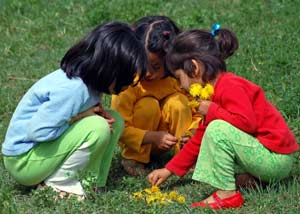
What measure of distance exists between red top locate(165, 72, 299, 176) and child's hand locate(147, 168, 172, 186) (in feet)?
0.15

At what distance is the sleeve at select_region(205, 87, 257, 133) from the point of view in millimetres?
4457

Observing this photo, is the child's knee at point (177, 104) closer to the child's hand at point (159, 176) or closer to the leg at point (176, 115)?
the leg at point (176, 115)

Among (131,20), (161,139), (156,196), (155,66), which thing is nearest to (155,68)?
(155,66)

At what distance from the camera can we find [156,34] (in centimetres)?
502

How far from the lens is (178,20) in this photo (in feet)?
25.7

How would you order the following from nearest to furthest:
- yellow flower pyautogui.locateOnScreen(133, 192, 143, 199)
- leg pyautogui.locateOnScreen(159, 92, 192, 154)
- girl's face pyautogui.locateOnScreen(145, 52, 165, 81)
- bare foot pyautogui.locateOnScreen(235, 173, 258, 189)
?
1. yellow flower pyautogui.locateOnScreen(133, 192, 143, 199)
2. bare foot pyautogui.locateOnScreen(235, 173, 258, 189)
3. girl's face pyautogui.locateOnScreen(145, 52, 165, 81)
4. leg pyautogui.locateOnScreen(159, 92, 192, 154)

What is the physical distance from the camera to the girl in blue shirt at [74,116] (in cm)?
458

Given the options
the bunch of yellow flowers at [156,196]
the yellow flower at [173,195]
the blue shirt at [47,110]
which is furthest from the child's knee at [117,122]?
the yellow flower at [173,195]

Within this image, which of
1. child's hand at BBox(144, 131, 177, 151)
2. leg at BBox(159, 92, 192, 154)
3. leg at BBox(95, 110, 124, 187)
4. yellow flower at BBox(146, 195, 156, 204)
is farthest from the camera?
leg at BBox(159, 92, 192, 154)

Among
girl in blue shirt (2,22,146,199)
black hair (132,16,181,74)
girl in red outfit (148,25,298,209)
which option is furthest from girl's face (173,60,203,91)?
black hair (132,16,181,74)

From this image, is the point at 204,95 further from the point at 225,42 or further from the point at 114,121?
the point at 114,121

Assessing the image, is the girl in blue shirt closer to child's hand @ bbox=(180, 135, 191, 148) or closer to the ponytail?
the ponytail

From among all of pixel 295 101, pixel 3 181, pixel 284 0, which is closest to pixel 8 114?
pixel 3 181

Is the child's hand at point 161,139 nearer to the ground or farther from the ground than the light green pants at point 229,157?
nearer to the ground
